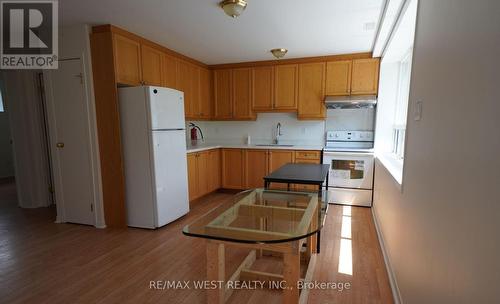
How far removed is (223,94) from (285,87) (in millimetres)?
1169

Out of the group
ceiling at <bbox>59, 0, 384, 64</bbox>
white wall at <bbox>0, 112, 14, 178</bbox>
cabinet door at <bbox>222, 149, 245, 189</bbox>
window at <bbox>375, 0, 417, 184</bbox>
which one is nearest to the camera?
ceiling at <bbox>59, 0, 384, 64</bbox>

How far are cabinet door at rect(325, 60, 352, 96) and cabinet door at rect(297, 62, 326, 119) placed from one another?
0.09 metres

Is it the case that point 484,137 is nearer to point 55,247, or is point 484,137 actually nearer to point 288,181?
point 288,181

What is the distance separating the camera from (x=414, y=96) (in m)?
1.64

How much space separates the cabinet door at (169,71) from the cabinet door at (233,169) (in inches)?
57.4

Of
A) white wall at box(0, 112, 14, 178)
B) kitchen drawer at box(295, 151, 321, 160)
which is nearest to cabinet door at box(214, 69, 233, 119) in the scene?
kitchen drawer at box(295, 151, 321, 160)

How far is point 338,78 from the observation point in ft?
13.0

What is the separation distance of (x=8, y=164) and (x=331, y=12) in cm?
714

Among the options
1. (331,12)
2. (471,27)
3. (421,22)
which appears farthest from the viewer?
(331,12)

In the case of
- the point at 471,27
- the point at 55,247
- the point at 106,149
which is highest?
the point at 471,27

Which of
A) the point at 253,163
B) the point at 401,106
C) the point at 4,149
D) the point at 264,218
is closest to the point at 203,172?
the point at 253,163

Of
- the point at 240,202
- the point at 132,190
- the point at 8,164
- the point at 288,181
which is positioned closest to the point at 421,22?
the point at 288,181

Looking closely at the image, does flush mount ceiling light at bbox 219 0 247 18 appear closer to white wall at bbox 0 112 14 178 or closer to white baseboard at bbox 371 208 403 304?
white baseboard at bbox 371 208 403 304

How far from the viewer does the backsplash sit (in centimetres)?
445
